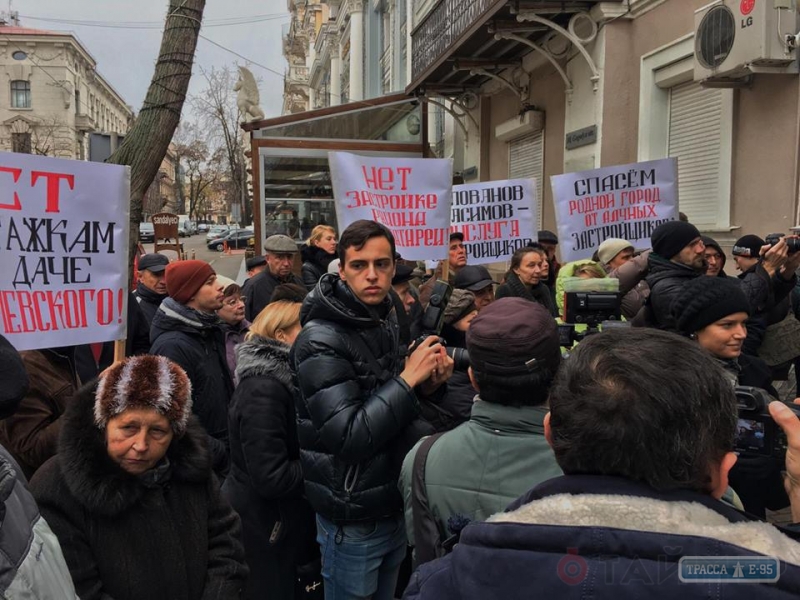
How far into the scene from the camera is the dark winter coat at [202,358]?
3203 millimetres

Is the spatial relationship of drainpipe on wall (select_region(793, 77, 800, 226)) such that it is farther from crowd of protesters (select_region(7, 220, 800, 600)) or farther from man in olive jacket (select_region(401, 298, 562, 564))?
man in olive jacket (select_region(401, 298, 562, 564))

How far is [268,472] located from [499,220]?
160 inches

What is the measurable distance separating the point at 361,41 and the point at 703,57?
71.1 ft

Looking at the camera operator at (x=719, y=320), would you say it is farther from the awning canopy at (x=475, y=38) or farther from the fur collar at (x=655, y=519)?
the awning canopy at (x=475, y=38)

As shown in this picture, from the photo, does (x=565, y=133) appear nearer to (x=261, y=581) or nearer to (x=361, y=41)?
(x=261, y=581)

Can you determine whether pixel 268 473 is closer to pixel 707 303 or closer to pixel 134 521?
pixel 134 521

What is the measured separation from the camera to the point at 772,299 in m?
3.93

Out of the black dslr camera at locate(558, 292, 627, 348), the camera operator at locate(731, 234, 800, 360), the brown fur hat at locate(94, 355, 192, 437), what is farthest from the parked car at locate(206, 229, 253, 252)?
the brown fur hat at locate(94, 355, 192, 437)

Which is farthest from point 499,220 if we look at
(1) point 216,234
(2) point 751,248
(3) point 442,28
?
(1) point 216,234

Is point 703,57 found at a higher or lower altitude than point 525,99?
lower

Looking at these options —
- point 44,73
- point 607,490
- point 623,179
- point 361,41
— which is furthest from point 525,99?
point 44,73

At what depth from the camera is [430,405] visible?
9.26 feet

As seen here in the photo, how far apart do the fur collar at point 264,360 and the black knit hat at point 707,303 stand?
1641mm

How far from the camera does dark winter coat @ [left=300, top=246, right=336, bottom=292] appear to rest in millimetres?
6277
